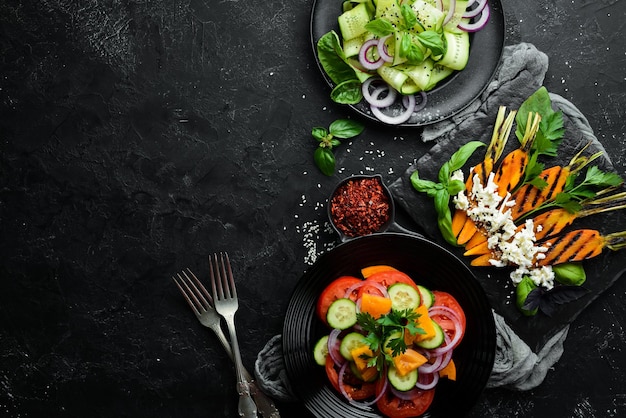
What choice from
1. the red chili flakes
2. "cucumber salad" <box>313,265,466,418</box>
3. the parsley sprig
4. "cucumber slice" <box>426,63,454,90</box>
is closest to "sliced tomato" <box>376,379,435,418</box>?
A: "cucumber salad" <box>313,265,466,418</box>

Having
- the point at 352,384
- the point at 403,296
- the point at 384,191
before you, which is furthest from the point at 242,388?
→ the point at 384,191

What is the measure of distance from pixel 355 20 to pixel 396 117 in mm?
452

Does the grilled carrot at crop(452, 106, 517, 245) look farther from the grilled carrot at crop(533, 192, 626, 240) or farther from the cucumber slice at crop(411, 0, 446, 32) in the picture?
the cucumber slice at crop(411, 0, 446, 32)

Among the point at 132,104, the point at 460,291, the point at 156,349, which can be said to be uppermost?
the point at 132,104

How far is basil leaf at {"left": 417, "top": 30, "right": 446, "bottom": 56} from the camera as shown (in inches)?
105

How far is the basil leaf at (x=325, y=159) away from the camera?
2.86 m

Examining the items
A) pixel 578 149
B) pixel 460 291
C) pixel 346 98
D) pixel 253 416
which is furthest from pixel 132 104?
pixel 578 149

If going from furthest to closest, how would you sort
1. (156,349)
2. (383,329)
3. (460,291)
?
(156,349), (460,291), (383,329)

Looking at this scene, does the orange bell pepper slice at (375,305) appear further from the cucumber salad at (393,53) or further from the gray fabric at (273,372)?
the cucumber salad at (393,53)

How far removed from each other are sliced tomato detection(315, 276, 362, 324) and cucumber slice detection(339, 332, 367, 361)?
0.12 m

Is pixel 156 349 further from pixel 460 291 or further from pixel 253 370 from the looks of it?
pixel 460 291

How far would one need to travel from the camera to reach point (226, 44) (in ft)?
9.75

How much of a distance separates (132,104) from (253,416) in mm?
1489

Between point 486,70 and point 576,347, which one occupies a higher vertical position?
point 486,70
